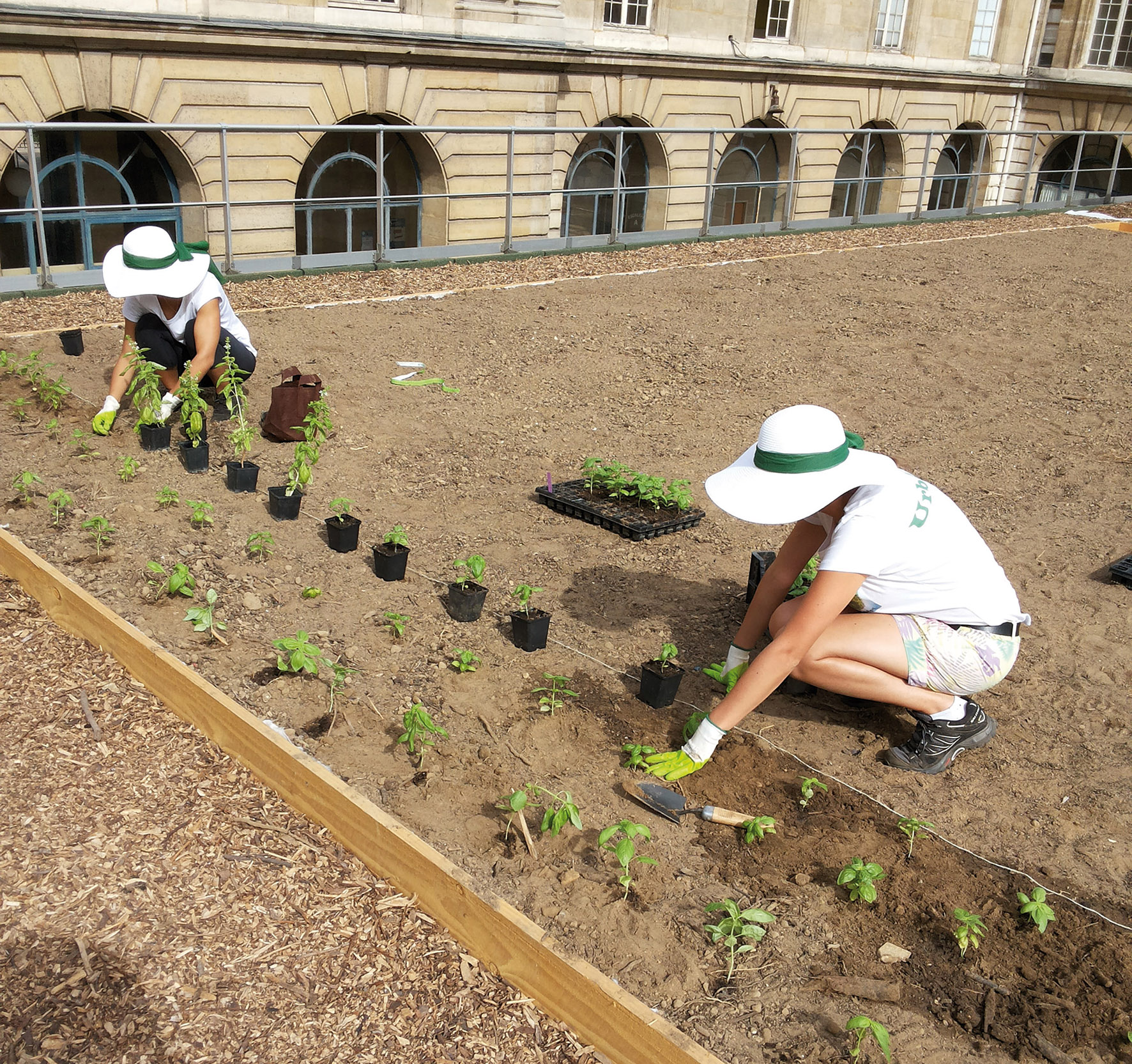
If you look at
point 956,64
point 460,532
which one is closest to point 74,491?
point 460,532

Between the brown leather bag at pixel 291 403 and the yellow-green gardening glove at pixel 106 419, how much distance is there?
793 mm

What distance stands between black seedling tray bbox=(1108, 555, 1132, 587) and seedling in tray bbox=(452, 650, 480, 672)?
9.15 ft

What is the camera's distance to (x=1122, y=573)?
182 inches

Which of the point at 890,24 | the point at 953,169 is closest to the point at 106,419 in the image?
the point at 890,24

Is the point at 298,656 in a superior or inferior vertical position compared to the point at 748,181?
superior

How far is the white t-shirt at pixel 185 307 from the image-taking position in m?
5.77

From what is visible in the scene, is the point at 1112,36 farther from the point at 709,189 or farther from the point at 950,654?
the point at 950,654

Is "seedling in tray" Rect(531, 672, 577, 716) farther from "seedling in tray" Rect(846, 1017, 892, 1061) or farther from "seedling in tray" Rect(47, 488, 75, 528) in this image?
"seedling in tray" Rect(47, 488, 75, 528)

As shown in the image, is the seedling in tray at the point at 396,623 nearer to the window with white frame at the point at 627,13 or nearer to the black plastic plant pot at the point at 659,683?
the black plastic plant pot at the point at 659,683

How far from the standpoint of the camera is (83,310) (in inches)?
321

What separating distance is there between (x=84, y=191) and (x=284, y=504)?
12.0 m

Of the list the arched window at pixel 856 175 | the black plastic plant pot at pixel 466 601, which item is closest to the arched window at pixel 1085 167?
the arched window at pixel 856 175

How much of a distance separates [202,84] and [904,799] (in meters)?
14.2

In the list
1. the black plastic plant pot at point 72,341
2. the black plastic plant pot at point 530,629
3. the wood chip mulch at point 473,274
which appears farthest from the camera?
the wood chip mulch at point 473,274
